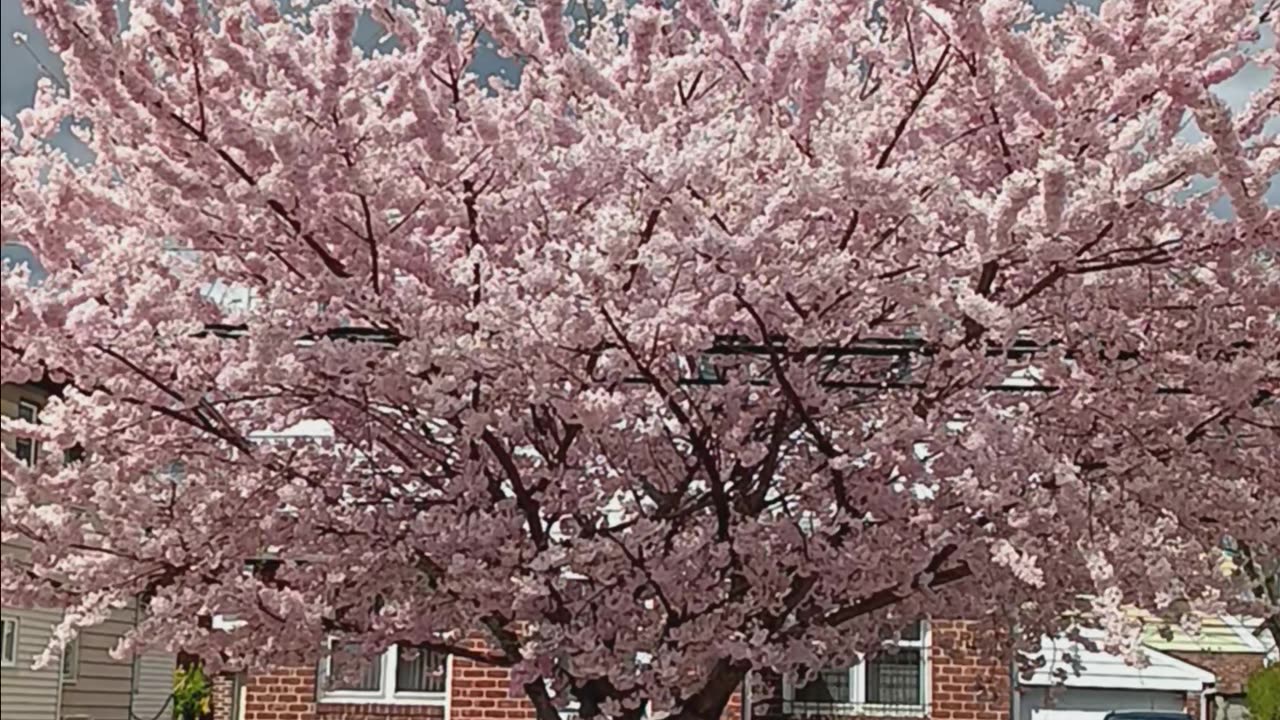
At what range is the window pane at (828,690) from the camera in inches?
545

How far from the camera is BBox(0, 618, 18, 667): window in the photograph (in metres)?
4.87

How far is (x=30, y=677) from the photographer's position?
5.69m

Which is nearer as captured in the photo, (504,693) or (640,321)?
(640,321)

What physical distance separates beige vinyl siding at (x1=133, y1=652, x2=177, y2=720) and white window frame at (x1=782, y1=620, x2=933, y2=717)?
522cm

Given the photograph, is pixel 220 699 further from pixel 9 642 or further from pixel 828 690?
pixel 9 642

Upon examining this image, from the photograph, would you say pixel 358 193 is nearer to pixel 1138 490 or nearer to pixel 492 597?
pixel 492 597

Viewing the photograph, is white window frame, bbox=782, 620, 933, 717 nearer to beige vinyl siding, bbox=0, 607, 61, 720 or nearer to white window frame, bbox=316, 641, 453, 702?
white window frame, bbox=316, 641, 453, 702

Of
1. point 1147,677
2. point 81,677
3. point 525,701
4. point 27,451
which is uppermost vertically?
point 27,451

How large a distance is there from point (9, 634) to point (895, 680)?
917 cm

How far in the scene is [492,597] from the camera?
748 cm

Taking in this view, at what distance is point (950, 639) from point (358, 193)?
703 cm

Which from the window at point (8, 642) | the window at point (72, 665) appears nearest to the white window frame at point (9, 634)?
the window at point (8, 642)

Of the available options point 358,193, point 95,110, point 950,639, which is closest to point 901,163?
point 358,193

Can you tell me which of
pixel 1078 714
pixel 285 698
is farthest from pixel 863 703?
pixel 285 698
